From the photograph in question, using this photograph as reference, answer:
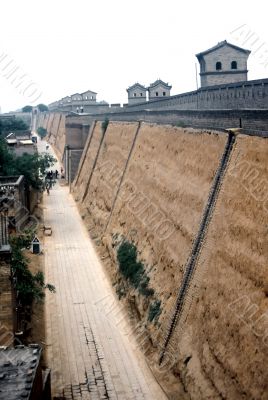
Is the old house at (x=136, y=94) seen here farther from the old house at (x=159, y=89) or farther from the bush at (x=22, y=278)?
the bush at (x=22, y=278)

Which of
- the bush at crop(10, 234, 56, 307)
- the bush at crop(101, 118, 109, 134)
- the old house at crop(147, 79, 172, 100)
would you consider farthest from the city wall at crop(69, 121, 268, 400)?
the old house at crop(147, 79, 172, 100)

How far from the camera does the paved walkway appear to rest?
10.1 meters

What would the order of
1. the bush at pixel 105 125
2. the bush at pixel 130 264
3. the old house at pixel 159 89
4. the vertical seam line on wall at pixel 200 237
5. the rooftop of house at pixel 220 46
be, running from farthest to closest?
the old house at pixel 159 89 < the bush at pixel 105 125 < the rooftop of house at pixel 220 46 < the bush at pixel 130 264 < the vertical seam line on wall at pixel 200 237

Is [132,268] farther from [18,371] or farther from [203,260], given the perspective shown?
[18,371]

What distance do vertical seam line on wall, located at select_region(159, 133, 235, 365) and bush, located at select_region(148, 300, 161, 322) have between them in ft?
3.14

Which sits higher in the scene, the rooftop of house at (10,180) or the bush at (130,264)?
the rooftop of house at (10,180)

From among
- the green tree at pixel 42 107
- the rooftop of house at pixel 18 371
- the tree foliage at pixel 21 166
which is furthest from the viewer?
the green tree at pixel 42 107

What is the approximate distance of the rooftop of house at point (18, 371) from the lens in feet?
21.9

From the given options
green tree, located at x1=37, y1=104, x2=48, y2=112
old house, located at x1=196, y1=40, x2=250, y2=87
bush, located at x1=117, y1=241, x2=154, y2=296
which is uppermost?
green tree, located at x1=37, y1=104, x2=48, y2=112

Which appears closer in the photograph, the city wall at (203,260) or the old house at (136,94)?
the city wall at (203,260)

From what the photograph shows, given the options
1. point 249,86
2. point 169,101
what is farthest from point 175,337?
point 169,101

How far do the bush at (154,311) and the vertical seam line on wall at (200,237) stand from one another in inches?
37.7

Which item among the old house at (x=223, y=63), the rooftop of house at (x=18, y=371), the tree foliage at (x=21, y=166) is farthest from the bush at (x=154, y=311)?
the old house at (x=223, y=63)

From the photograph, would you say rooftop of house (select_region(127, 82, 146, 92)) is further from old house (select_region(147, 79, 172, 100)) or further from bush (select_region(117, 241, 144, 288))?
bush (select_region(117, 241, 144, 288))
